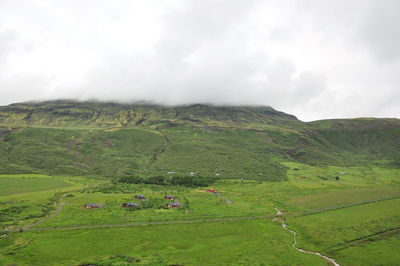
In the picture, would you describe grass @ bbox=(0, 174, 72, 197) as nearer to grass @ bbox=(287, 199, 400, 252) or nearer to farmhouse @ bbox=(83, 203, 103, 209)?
farmhouse @ bbox=(83, 203, 103, 209)

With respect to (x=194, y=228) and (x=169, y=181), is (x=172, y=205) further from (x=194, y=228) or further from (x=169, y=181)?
(x=169, y=181)

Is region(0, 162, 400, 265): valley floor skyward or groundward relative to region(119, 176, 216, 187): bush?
groundward

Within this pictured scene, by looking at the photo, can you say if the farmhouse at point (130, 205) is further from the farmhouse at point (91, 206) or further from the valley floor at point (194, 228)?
the farmhouse at point (91, 206)

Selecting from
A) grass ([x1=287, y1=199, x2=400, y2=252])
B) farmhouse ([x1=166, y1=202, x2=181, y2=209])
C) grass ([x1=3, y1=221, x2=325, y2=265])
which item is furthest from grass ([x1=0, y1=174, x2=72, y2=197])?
grass ([x1=287, y1=199, x2=400, y2=252])

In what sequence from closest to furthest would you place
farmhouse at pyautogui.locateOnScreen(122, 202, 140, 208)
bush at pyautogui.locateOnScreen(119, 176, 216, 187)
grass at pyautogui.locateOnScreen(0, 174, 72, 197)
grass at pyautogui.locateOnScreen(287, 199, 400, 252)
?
grass at pyautogui.locateOnScreen(287, 199, 400, 252) < farmhouse at pyautogui.locateOnScreen(122, 202, 140, 208) < grass at pyautogui.locateOnScreen(0, 174, 72, 197) < bush at pyautogui.locateOnScreen(119, 176, 216, 187)

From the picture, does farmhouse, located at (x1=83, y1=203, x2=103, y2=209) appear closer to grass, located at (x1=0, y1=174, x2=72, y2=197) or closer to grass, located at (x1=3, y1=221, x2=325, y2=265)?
grass, located at (x1=3, y1=221, x2=325, y2=265)

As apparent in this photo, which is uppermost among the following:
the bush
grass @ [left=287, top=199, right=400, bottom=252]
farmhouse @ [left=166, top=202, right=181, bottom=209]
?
the bush

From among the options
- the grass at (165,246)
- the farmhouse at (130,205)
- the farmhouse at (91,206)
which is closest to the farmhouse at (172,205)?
the farmhouse at (130,205)

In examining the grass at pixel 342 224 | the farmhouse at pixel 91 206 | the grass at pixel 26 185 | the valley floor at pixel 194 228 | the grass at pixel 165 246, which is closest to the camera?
the grass at pixel 165 246

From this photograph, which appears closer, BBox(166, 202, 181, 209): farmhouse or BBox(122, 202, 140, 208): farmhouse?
BBox(122, 202, 140, 208): farmhouse

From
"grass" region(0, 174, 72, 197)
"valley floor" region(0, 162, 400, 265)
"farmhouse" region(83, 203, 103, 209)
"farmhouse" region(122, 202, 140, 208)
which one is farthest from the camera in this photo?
"grass" region(0, 174, 72, 197)

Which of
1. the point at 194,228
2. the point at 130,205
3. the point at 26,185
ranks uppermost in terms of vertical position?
the point at 26,185

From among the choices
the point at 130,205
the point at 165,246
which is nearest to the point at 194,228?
the point at 165,246

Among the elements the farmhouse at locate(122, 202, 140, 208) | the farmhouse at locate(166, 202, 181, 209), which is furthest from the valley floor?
the farmhouse at locate(166, 202, 181, 209)
